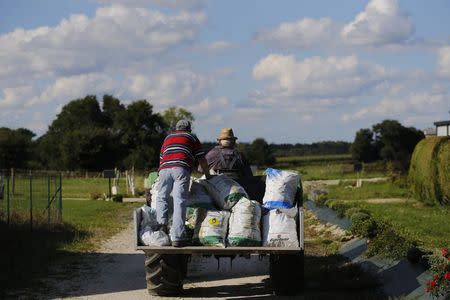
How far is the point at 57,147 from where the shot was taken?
9144 centimetres

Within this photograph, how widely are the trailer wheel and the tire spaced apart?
4.47ft

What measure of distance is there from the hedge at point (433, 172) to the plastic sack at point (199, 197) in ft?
52.0

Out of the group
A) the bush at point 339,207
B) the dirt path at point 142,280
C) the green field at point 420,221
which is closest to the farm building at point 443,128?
the green field at point 420,221

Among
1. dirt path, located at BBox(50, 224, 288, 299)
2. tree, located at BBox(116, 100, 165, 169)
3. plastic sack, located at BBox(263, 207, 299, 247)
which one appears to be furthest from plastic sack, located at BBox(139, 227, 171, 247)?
tree, located at BBox(116, 100, 165, 169)

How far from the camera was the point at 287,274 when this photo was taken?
35.9 feet

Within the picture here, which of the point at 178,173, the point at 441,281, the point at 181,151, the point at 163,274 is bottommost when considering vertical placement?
the point at 163,274

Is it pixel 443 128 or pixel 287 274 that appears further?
pixel 443 128

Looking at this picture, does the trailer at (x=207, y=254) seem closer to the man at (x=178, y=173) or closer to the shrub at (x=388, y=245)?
the man at (x=178, y=173)

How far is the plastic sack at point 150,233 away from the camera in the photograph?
33.8 feet

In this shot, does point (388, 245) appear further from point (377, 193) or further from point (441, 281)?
point (377, 193)

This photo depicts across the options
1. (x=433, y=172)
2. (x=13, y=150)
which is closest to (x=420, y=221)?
(x=433, y=172)

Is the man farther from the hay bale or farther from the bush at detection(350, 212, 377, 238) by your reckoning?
the hay bale

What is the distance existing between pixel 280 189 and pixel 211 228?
52.5 inches

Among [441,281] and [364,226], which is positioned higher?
[364,226]
